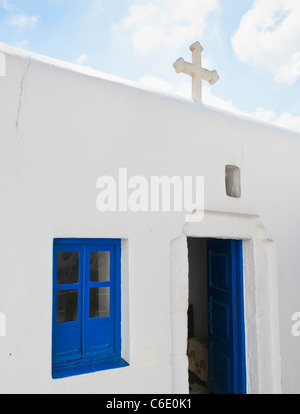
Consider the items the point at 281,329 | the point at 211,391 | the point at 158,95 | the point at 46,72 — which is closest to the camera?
the point at 46,72

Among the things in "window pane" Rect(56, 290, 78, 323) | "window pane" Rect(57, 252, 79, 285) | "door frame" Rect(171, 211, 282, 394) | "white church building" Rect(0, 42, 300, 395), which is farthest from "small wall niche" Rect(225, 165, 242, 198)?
"window pane" Rect(56, 290, 78, 323)

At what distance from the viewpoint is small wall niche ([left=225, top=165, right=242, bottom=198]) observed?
3395mm

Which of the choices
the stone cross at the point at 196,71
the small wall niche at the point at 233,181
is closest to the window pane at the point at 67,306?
the small wall niche at the point at 233,181

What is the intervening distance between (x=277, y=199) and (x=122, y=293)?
86.0 inches

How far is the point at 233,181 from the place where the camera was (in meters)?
3.45

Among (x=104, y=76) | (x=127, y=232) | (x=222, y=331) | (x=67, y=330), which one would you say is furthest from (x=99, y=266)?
(x=222, y=331)

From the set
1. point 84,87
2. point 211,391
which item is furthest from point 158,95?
point 211,391

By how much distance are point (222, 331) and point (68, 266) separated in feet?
7.23

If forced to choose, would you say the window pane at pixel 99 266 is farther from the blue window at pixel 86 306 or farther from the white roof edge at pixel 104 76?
the white roof edge at pixel 104 76

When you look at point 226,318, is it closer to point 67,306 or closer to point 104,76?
point 67,306

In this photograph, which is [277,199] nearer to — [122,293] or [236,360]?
[236,360]

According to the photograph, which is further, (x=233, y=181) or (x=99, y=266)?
(x=233, y=181)

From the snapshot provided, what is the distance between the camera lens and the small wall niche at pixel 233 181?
3395 mm

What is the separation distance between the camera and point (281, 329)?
348cm
